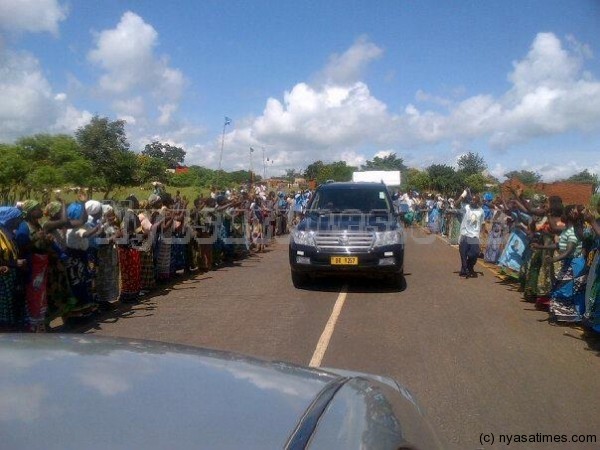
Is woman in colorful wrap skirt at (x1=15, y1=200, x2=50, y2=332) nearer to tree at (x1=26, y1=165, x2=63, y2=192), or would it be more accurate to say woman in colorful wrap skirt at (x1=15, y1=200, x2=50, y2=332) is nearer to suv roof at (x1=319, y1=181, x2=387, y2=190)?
suv roof at (x1=319, y1=181, x2=387, y2=190)

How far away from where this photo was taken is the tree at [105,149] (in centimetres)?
4238

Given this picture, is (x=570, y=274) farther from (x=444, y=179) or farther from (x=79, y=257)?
(x=444, y=179)

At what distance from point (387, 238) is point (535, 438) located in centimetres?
611

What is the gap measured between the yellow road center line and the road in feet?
0.11

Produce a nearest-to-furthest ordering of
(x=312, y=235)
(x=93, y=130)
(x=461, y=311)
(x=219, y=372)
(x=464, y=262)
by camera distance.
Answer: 1. (x=219, y=372)
2. (x=461, y=311)
3. (x=312, y=235)
4. (x=464, y=262)
5. (x=93, y=130)

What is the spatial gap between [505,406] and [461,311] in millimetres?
4016

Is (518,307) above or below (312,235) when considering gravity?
below

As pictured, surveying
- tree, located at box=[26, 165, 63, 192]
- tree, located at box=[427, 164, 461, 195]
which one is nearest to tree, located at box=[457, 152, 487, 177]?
tree, located at box=[427, 164, 461, 195]

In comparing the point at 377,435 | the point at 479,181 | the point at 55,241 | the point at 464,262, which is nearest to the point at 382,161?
the point at 479,181

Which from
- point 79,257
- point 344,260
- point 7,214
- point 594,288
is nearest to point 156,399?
point 7,214

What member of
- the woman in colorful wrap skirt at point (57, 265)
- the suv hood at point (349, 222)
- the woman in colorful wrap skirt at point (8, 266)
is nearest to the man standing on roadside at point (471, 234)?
the suv hood at point (349, 222)

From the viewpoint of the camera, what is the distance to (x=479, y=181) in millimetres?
46906

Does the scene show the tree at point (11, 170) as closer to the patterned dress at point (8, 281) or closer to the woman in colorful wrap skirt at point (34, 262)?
the woman in colorful wrap skirt at point (34, 262)

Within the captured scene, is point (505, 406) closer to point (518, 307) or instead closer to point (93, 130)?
point (518, 307)
